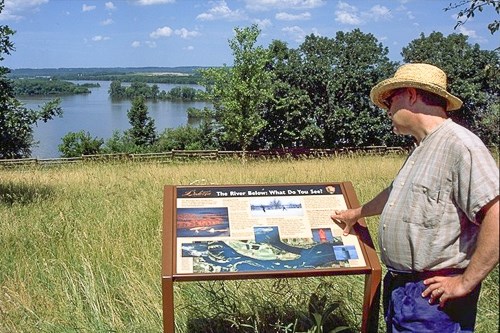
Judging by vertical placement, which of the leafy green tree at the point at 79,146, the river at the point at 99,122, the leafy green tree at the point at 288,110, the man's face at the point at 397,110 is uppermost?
the man's face at the point at 397,110

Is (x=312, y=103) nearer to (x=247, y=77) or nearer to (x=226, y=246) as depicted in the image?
(x=247, y=77)

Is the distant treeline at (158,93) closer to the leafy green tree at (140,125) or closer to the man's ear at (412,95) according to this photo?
the leafy green tree at (140,125)

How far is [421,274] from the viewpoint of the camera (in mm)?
2590

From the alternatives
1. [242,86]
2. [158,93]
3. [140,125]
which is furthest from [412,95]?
[158,93]

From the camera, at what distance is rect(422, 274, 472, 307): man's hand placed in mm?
2391

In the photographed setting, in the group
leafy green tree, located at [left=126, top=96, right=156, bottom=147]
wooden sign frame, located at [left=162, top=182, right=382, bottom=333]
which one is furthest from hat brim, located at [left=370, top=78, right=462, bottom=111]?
leafy green tree, located at [left=126, top=96, right=156, bottom=147]

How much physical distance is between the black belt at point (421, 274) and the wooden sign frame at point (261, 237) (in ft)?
1.19

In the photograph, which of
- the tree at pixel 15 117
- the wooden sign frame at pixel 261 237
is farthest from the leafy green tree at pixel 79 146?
the wooden sign frame at pixel 261 237

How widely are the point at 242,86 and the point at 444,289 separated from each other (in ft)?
97.8

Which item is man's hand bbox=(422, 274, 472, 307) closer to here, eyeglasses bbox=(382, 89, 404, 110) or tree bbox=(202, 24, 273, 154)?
eyeglasses bbox=(382, 89, 404, 110)

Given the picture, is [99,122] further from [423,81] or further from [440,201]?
[440,201]

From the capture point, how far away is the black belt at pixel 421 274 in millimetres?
2510

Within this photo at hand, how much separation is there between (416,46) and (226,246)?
38.9 meters

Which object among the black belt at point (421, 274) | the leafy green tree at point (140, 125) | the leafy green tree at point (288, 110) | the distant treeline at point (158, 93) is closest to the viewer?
the black belt at point (421, 274)
